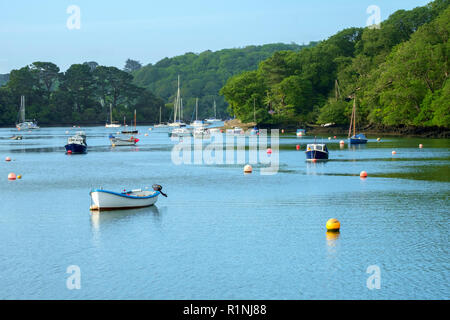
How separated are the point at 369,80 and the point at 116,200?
432 ft

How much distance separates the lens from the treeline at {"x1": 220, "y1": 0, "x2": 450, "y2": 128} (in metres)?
135

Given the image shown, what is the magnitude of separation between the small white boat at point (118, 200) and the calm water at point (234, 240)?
3.10ft

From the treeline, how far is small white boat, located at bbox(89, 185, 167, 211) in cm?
9616

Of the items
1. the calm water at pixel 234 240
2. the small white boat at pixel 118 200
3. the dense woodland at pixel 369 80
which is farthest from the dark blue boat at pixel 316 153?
the dense woodland at pixel 369 80

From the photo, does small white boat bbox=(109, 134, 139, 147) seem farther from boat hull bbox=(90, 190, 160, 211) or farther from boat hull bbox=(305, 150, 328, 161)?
boat hull bbox=(90, 190, 160, 211)

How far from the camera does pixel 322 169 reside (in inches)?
2717

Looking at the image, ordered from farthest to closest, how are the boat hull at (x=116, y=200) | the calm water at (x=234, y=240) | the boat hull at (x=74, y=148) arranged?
1. the boat hull at (x=74, y=148)
2. the boat hull at (x=116, y=200)
3. the calm water at (x=234, y=240)

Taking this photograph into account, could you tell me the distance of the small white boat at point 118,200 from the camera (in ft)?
130

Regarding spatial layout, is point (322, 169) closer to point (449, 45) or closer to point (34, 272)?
point (34, 272)

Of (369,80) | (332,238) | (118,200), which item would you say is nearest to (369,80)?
(369,80)

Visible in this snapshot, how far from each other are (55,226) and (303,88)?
6125 inches

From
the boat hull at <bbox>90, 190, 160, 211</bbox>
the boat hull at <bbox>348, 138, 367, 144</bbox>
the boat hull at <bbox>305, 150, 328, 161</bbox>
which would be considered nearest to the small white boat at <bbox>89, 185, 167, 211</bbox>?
the boat hull at <bbox>90, 190, 160, 211</bbox>

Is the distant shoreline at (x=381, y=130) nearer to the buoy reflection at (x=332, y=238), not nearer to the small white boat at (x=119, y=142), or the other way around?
the small white boat at (x=119, y=142)
